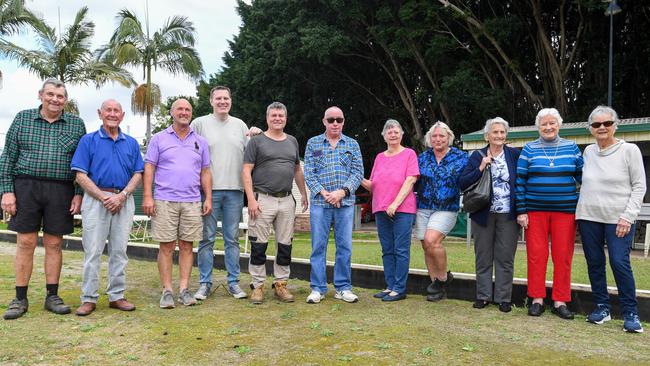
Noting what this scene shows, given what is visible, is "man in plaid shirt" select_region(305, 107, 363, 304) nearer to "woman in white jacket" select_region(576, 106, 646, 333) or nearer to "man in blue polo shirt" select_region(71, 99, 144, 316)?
"man in blue polo shirt" select_region(71, 99, 144, 316)

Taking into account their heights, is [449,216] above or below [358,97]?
below

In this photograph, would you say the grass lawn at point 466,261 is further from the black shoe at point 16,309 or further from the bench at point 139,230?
the black shoe at point 16,309

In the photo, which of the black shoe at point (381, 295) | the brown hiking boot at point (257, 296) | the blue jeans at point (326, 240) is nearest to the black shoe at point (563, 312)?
the black shoe at point (381, 295)

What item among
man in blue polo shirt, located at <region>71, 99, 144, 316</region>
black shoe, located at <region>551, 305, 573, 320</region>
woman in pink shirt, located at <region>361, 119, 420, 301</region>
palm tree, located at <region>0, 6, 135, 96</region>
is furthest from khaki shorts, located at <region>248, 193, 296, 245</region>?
palm tree, located at <region>0, 6, 135, 96</region>

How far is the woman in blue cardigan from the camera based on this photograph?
16.3ft

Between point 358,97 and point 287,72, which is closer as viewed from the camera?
point 287,72

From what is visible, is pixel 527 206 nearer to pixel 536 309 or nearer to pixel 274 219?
pixel 536 309

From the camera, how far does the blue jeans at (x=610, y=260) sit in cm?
443

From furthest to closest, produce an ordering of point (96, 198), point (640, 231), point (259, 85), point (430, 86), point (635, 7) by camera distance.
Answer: point (259, 85) < point (430, 86) < point (635, 7) < point (640, 231) < point (96, 198)

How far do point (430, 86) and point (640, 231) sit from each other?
12.2 m

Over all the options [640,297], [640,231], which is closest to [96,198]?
[640,297]

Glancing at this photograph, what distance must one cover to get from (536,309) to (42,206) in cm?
430

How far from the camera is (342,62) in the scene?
23719 millimetres

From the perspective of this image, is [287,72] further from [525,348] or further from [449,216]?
[525,348]
